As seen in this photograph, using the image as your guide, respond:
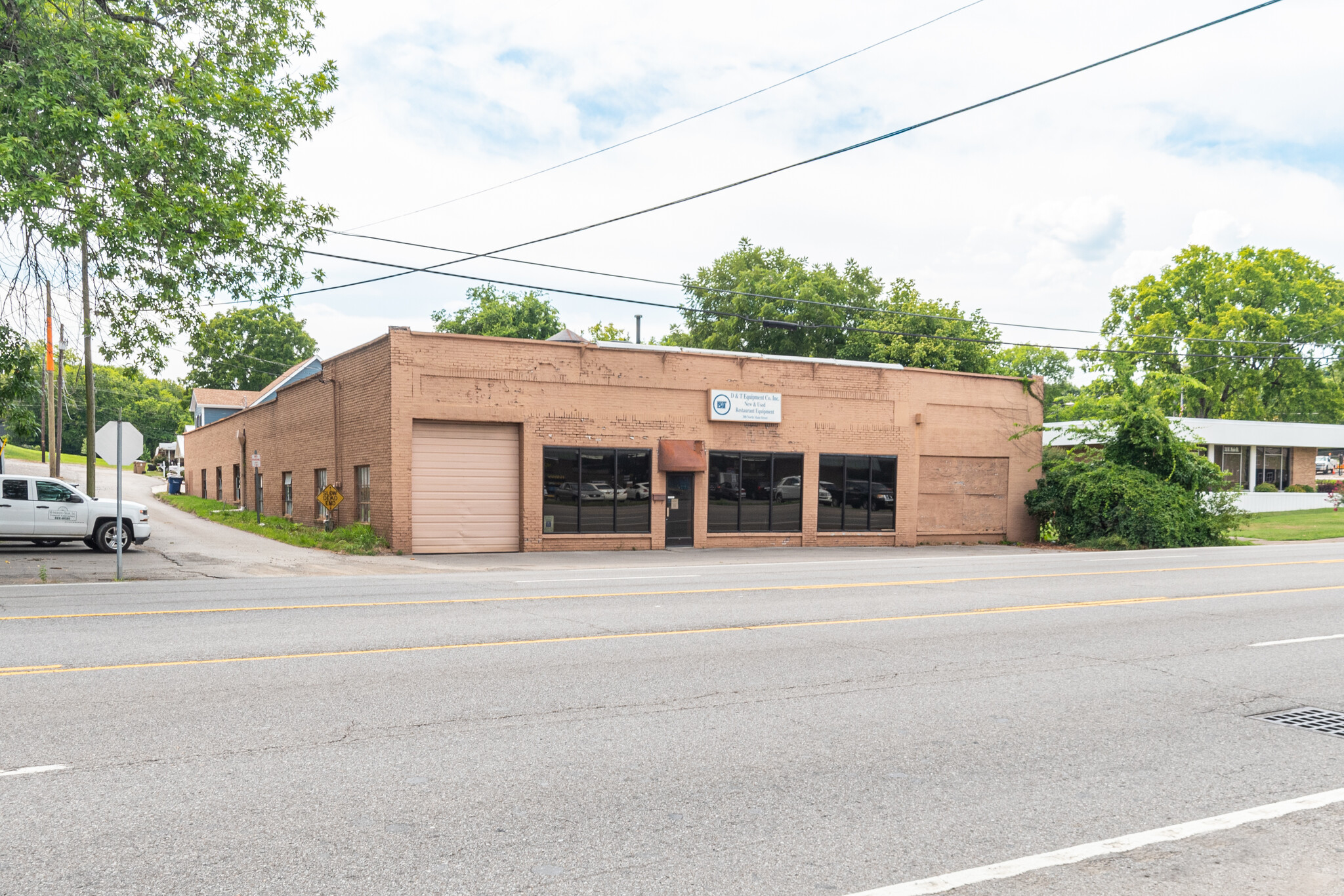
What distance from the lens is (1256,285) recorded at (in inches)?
2343

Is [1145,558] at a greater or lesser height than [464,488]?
lesser

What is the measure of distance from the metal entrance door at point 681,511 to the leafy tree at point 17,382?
47.3 ft

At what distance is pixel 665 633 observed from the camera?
1028 centimetres

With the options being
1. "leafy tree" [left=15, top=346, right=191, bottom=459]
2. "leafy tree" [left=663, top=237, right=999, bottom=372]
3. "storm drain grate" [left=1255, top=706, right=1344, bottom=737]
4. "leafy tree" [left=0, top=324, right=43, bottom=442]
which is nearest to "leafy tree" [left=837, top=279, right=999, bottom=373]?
"leafy tree" [left=663, top=237, right=999, bottom=372]

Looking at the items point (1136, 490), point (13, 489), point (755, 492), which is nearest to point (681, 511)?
point (755, 492)

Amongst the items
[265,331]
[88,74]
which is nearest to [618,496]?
A: [88,74]

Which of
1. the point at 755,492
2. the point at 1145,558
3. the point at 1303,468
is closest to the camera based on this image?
the point at 1145,558

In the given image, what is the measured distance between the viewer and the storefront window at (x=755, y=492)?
2653cm

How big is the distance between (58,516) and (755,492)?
668 inches

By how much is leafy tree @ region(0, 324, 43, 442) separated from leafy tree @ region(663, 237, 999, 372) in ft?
115

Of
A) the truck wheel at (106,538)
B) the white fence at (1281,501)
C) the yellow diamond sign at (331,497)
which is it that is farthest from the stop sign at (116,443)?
the white fence at (1281,501)

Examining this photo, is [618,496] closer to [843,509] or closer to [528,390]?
[528,390]

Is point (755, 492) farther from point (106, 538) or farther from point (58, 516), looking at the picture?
point (58, 516)

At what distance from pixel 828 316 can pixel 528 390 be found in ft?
110
